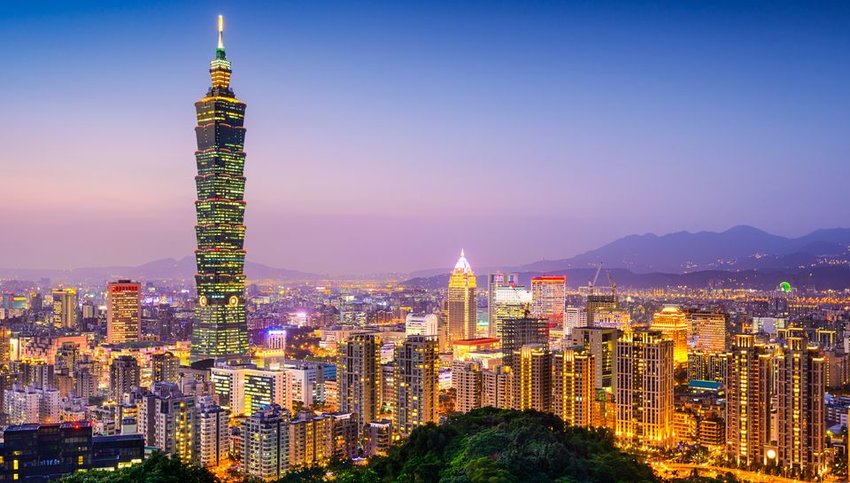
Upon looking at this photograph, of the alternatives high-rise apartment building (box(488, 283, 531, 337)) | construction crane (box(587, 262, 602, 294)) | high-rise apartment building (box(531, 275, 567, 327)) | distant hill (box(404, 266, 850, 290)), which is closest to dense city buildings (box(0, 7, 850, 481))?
high-rise apartment building (box(488, 283, 531, 337))

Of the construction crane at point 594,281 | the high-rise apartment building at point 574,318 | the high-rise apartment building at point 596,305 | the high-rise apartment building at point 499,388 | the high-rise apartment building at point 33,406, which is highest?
the construction crane at point 594,281

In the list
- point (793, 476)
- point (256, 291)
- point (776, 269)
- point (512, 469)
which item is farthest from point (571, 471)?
point (256, 291)

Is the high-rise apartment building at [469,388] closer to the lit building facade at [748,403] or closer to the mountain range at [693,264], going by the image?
the lit building facade at [748,403]

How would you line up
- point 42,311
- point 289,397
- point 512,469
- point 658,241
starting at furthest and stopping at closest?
point 658,241 → point 42,311 → point 289,397 → point 512,469

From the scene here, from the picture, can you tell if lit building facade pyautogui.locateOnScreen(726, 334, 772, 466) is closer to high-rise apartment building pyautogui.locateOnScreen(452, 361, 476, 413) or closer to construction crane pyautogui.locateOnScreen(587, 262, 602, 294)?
high-rise apartment building pyautogui.locateOnScreen(452, 361, 476, 413)

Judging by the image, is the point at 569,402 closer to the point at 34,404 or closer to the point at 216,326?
the point at 34,404

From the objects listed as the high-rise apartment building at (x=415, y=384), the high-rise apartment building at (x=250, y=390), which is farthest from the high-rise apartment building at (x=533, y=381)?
the high-rise apartment building at (x=250, y=390)
